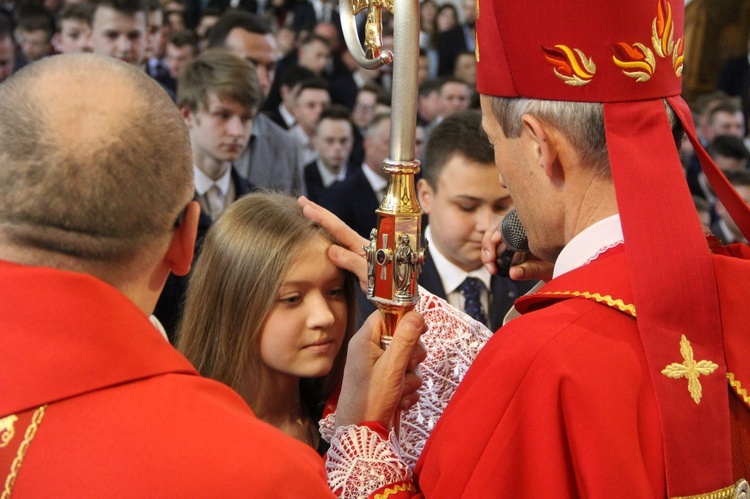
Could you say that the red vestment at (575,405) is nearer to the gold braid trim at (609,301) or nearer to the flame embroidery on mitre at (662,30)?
the gold braid trim at (609,301)

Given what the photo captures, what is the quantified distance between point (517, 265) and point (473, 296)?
128cm

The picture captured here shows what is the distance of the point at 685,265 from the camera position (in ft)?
5.70

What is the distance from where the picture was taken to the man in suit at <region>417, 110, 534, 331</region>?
3.76 meters

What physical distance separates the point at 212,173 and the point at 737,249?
3064 mm

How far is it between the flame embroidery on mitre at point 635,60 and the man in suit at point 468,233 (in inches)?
74.8

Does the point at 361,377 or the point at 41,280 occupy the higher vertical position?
the point at 41,280

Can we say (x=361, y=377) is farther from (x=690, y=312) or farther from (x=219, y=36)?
(x=219, y=36)

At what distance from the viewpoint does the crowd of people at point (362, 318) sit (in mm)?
1342

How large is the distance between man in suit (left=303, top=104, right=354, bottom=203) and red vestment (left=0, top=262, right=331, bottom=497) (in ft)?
22.0

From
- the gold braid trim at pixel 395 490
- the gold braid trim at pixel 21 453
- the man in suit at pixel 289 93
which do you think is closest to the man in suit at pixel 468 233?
the gold braid trim at pixel 395 490

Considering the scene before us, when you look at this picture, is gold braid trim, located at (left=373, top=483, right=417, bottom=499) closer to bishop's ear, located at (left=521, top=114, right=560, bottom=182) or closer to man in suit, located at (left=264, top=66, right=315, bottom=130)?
bishop's ear, located at (left=521, top=114, right=560, bottom=182)

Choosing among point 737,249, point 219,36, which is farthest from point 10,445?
point 219,36

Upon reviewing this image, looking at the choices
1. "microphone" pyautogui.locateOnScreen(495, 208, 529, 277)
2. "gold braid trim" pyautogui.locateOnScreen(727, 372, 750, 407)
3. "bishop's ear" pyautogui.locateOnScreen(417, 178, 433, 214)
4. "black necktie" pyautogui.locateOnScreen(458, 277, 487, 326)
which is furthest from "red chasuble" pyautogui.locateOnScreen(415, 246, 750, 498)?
"bishop's ear" pyautogui.locateOnScreen(417, 178, 433, 214)

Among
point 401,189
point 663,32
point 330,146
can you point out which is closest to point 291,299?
point 401,189
